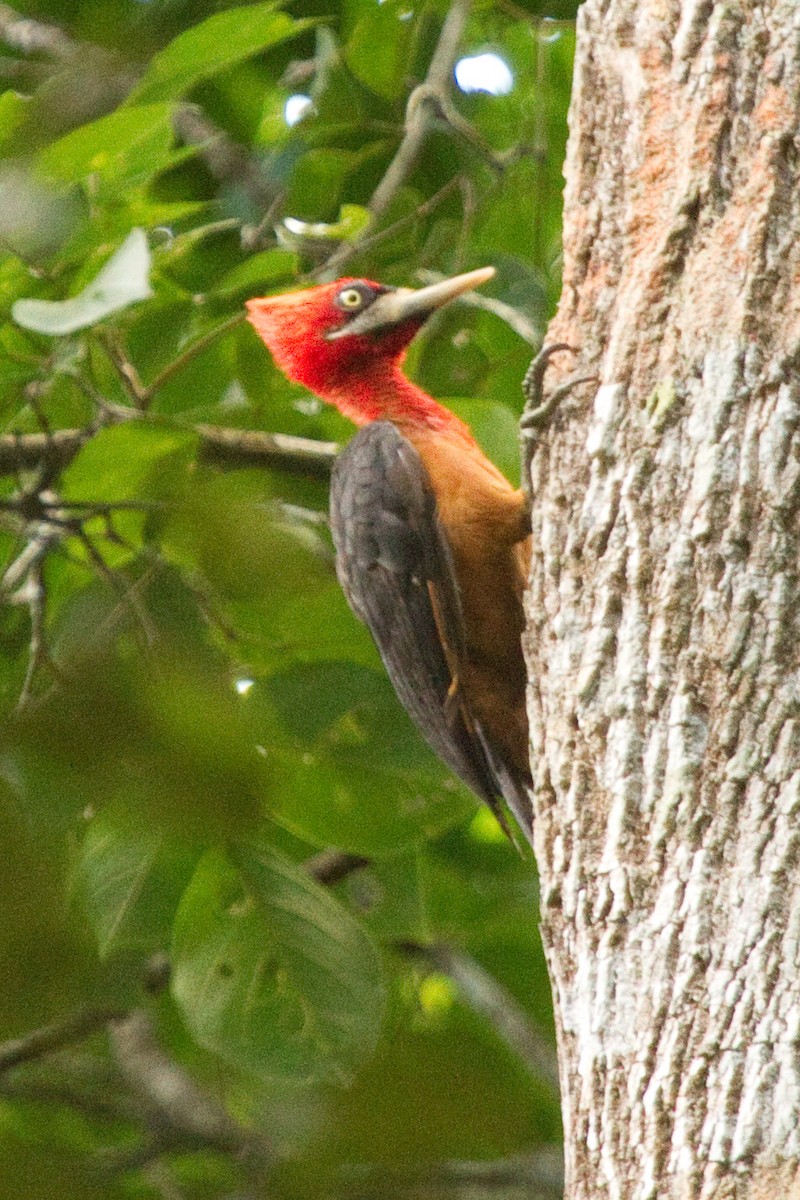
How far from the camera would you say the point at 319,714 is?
2701 mm

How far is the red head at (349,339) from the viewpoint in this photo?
12.5 ft

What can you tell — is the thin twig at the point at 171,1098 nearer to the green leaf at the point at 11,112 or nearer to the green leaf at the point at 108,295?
the green leaf at the point at 108,295

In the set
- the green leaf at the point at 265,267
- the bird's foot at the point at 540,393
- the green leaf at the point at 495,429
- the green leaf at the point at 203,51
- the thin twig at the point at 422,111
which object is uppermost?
the green leaf at the point at 203,51

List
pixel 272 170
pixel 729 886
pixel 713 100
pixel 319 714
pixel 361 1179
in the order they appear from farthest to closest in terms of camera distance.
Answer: pixel 272 170 → pixel 319 714 → pixel 713 100 → pixel 729 886 → pixel 361 1179

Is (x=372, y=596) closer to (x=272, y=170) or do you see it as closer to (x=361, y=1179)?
(x=272, y=170)

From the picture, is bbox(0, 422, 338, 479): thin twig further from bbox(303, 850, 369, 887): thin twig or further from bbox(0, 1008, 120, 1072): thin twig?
bbox(0, 1008, 120, 1072): thin twig

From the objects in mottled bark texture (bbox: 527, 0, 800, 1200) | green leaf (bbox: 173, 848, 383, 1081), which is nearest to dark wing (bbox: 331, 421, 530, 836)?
green leaf (bbox: 173, 848, 383, 1081)

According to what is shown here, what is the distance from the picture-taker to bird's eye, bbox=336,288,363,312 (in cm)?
389

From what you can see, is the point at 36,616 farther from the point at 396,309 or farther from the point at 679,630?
the point at 396,309

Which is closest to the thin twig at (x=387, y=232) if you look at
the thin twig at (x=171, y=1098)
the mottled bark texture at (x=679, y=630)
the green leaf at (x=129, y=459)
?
the green leaf at (x=129, y=459)

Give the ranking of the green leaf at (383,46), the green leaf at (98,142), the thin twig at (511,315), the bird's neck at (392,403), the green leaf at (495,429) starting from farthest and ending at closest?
the bird's neck at (392,403), the green leaf at (383,46), the thin twig at (511,315), the green leaf at (495,429), the green leaf at (98,142)

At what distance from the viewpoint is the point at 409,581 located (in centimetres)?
336

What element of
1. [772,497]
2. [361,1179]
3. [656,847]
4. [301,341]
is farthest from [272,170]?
[361,1179]

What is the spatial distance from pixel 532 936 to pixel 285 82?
2.42 m
